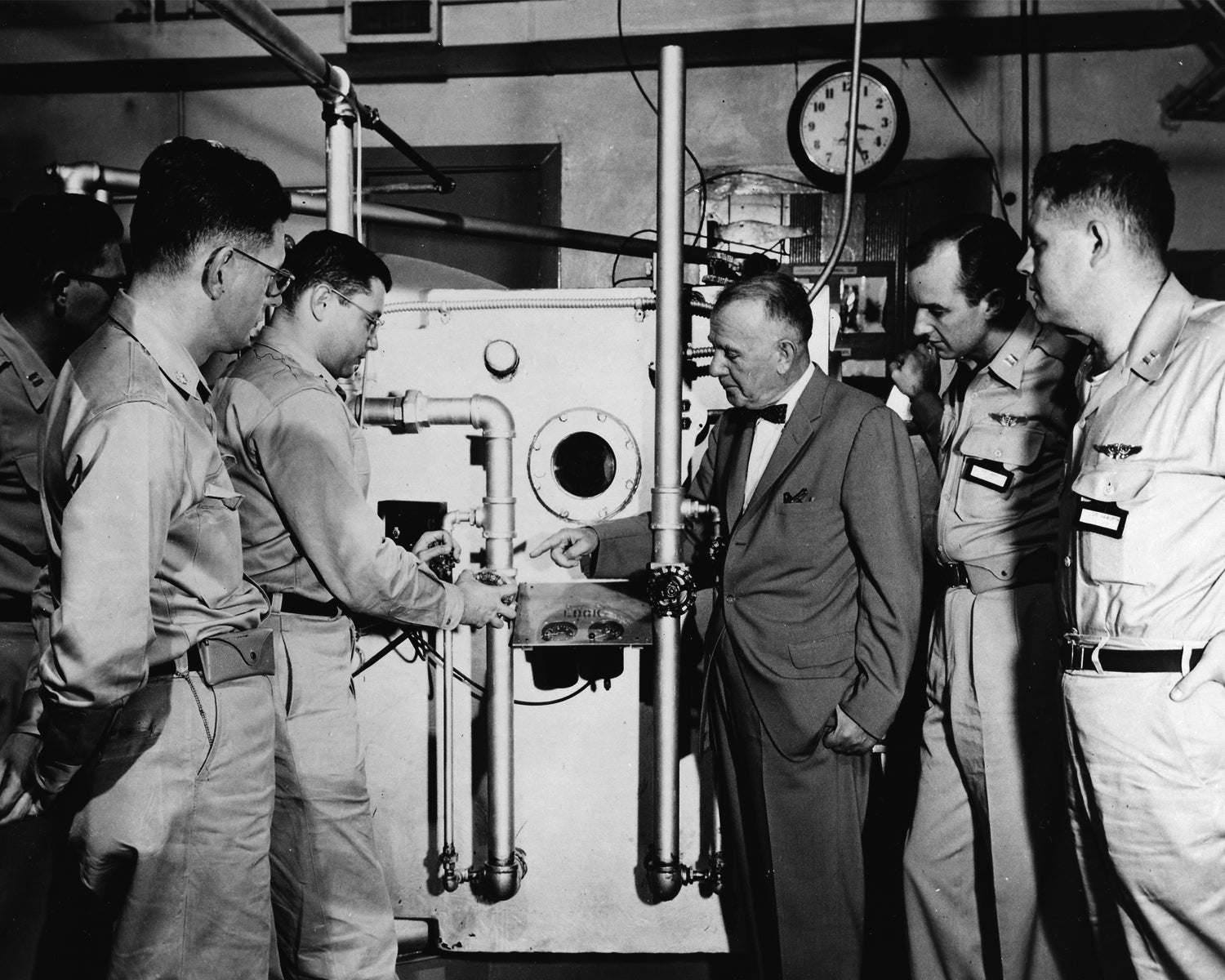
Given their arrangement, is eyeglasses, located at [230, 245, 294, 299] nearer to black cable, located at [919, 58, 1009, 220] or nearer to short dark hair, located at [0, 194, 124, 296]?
short dark hair, located at [0, 194, 124, 296]

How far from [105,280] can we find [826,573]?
1.94 m

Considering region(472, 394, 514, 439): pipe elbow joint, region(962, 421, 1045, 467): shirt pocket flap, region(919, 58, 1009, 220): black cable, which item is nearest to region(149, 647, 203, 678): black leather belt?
region(472, 394, 514, 439): pipe elbow joint

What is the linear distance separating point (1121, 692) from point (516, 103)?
12.4 ft

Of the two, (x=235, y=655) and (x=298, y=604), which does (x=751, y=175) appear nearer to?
(x=298, y=604)

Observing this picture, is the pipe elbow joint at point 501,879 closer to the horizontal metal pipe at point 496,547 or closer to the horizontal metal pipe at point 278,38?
the horizontal metal pipe at point 496,547

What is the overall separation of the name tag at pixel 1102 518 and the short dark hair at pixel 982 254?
0.74 meters

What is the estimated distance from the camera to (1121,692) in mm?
1586

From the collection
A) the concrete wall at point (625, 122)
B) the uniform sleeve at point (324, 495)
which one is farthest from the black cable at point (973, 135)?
the uniform sleeve at point (324, 495)

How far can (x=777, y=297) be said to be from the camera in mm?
2252

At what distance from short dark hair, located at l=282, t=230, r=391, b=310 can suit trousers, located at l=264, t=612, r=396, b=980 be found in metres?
0.79

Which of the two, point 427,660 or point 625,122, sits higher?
point 625,122

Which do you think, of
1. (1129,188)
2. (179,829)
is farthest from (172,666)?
(1129,188)

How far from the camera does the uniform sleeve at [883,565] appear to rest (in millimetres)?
2066

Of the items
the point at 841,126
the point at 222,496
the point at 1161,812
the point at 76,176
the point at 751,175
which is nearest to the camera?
the point at 1161,812
